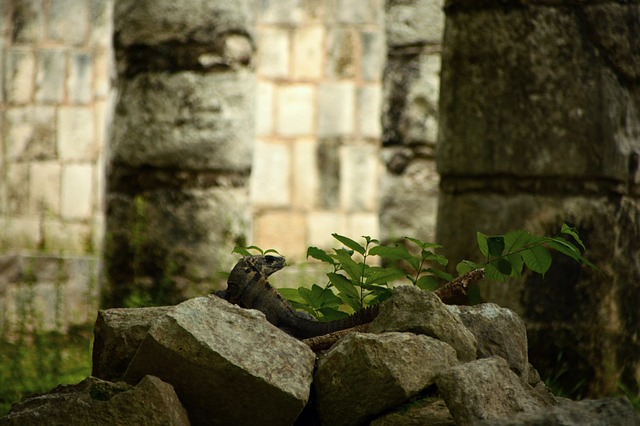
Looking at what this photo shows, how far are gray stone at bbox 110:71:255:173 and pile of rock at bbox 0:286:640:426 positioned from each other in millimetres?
3364

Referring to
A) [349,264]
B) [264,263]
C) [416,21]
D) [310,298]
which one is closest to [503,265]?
[349,264]

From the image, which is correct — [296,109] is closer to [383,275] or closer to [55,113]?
[55,113]

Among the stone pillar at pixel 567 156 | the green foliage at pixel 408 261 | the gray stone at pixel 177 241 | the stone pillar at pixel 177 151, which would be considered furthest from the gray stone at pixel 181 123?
the green foliage at pixel 408 261

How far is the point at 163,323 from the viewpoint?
214 centimetres

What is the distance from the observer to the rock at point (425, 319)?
232 cm

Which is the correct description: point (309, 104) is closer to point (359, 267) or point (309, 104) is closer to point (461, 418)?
point (359, 267)

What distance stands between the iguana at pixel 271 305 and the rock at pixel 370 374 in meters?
0.23

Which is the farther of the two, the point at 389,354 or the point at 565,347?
the point at 565,347

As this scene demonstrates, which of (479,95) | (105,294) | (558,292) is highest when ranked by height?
(479,95)

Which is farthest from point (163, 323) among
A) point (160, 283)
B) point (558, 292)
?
point (160, 283)

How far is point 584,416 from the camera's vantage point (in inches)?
73.8

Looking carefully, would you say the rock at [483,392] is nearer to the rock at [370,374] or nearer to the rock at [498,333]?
the rock at [370,374]

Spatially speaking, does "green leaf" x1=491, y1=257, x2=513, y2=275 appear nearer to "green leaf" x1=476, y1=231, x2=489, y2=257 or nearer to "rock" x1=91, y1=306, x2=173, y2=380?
"green leaf" x1=476, y1=231, x2=489, y2=257

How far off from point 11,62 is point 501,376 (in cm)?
932
